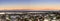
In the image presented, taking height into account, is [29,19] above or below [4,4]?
below

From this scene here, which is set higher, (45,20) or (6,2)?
(6,2)

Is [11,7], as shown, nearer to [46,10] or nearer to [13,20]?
[13,20]

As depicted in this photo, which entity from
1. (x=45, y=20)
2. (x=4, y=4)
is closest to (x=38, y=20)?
(x=45, y=20)

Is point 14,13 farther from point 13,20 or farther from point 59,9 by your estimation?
point 59,9

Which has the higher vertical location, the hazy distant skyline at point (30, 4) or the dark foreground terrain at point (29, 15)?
the hazy distant skyline at point (30, 4)

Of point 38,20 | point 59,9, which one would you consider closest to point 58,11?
point 59,9

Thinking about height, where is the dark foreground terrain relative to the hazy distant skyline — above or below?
below
